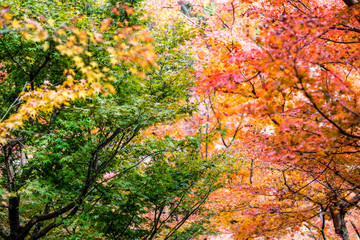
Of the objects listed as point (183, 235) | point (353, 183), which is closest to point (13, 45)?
point (183, 235)

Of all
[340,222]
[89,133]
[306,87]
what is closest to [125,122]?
[89,133]

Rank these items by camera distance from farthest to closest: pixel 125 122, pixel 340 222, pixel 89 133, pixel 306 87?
pixel 340 222
pixel 89 133
pixel 125 122
pixel 306 87

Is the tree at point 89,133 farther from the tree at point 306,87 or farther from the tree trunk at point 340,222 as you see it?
the tree trunk at point 340,222

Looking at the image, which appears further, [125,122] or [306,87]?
[125,122]

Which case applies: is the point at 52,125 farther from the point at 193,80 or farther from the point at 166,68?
the point at 193,80

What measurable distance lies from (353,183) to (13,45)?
6192 millimetres

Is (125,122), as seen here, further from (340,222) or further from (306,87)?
(340,222)

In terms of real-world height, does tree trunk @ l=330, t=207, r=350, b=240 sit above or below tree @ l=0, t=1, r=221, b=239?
below

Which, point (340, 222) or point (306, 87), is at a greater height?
point (306, 87)

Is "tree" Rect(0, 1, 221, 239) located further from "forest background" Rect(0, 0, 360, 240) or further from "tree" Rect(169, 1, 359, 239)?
"tree" Rect(169, 1, 359, 239)

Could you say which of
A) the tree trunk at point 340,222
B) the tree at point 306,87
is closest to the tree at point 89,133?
the tree at point 306,87

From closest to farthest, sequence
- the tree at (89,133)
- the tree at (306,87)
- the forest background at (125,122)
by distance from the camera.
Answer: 1. the tree at (306,87)
2. the forest background at (125,122)
3. the tree at (89,133)

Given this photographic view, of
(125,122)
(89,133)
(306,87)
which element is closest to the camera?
(306,87)

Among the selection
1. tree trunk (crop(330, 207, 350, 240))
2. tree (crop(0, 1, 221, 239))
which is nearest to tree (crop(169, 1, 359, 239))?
tree trunk (crop(330, 207, 350, 240))
